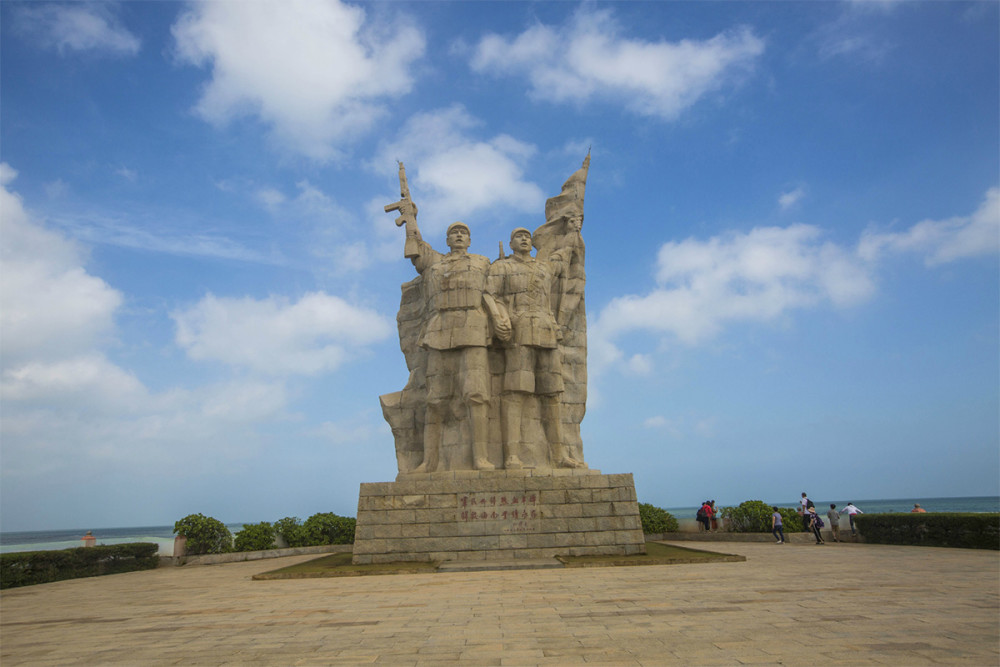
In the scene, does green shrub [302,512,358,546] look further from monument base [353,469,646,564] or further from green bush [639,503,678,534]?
green bush [639,503,678,534]

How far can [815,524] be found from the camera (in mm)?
12734

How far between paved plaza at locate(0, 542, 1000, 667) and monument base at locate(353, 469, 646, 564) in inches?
49.8

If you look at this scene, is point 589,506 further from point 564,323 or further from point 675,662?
point 675,662

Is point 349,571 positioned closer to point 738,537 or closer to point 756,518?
point 738,537

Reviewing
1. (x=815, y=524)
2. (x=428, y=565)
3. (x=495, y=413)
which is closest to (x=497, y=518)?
(x=428, y=565)

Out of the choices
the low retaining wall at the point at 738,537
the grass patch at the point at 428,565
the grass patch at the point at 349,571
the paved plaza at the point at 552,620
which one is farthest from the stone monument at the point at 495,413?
the low retaining wall at the point at 738,537

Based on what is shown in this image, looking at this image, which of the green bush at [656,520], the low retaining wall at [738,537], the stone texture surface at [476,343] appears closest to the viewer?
the stone texture surface at [476,343]

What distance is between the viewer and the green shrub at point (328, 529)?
14.6 m

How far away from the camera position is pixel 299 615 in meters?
5.27

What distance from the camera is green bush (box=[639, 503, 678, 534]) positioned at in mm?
14836

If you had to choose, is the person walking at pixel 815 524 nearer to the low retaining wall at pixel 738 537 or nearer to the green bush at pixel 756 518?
the low retaining wall at pixel 738 537

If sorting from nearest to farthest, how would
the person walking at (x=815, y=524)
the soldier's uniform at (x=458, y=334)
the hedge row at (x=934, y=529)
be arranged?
the soldier's uniform at (x=458, y=334) → the hedge row at (x=934, y=529) → the person walking at (x=815, y=524)

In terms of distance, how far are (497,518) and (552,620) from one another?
464 centimetres

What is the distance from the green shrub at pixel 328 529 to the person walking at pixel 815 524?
31.9ft
